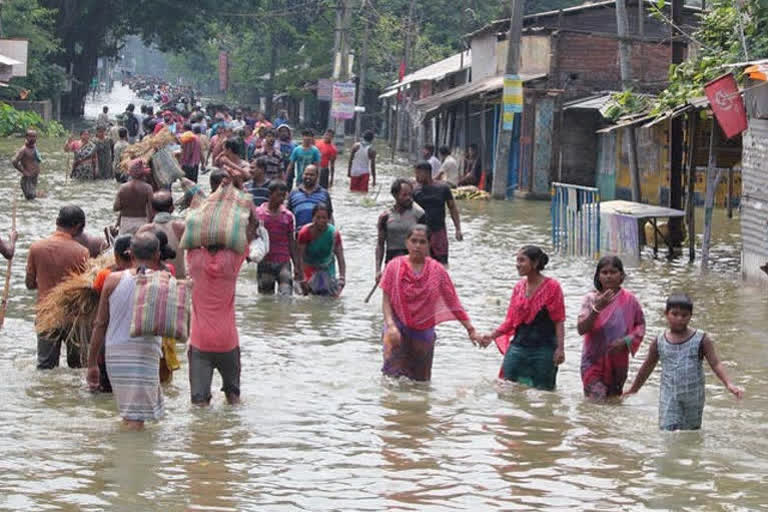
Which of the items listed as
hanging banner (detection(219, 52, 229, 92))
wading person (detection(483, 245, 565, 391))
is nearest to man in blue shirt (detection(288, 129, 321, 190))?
wading person (detection(483, 245, 565, 391))

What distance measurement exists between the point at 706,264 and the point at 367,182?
13.4m

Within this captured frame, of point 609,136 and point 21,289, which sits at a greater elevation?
point 609,136

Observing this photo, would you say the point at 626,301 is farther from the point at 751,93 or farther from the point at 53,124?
the point at 53,124

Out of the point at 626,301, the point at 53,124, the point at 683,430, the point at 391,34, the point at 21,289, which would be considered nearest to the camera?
the point at 683,430

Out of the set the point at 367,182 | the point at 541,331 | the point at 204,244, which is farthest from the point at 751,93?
the point at 367,182

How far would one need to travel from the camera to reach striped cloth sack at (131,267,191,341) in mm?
8703

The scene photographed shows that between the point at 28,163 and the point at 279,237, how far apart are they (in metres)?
12.0

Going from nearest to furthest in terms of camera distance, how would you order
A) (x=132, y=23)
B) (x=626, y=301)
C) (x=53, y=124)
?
(x=626, y=301) → (x=53, y=124) → (x=132, y=23)

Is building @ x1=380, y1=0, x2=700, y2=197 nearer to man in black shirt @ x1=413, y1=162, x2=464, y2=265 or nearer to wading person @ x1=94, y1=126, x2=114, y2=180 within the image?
wading person @ x1=94, y1=126, x2=114, y2=180

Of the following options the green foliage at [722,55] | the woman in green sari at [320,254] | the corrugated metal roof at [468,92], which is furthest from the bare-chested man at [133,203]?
the corrugated metal roof at [468,92]

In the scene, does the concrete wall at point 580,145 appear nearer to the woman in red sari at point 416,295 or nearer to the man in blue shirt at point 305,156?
the man in blue shirt at point 305,156

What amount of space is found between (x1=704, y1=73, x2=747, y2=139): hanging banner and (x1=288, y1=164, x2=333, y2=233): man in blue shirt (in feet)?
14.1

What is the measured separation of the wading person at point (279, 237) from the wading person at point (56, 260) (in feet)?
10.4

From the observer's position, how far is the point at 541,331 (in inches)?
405
